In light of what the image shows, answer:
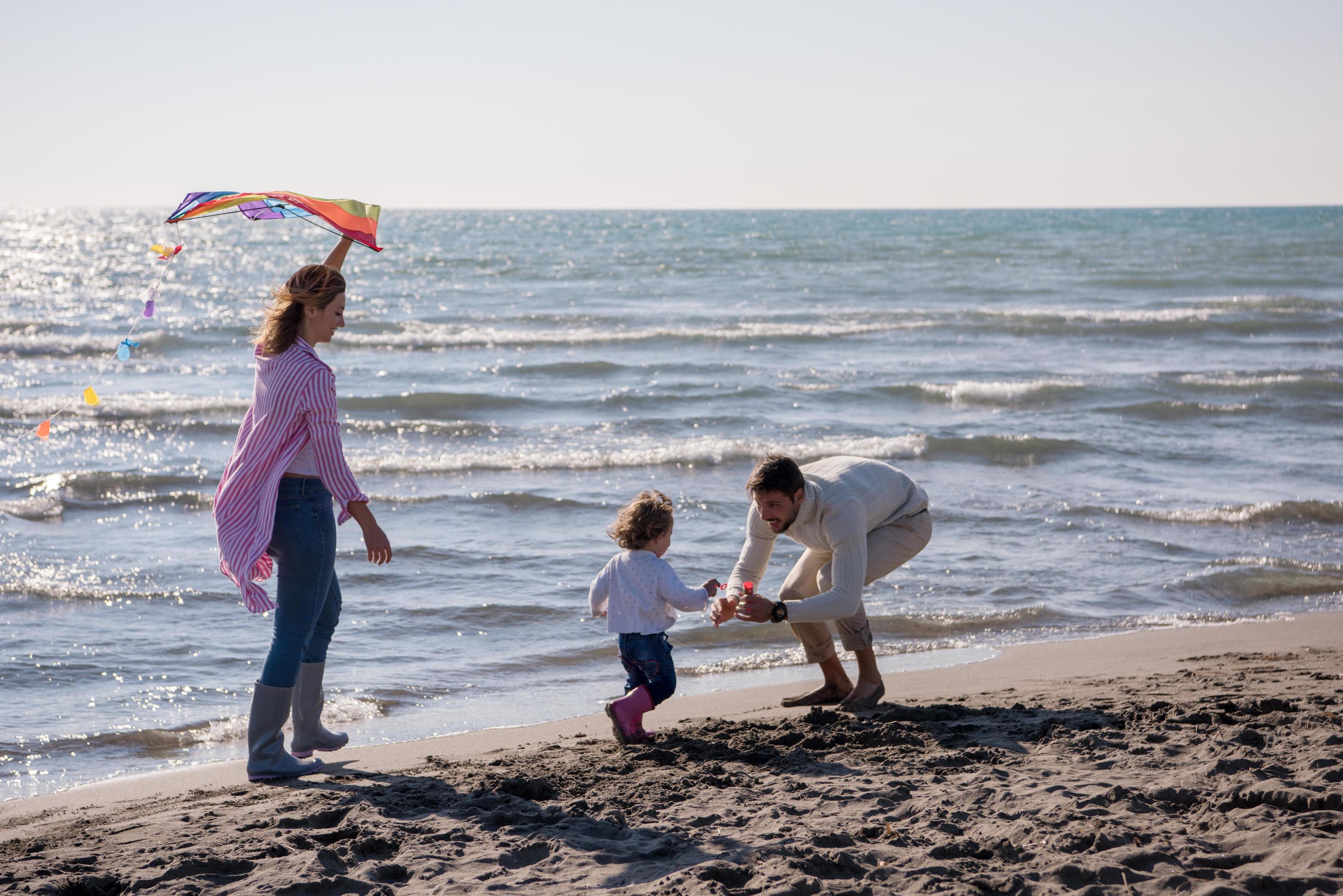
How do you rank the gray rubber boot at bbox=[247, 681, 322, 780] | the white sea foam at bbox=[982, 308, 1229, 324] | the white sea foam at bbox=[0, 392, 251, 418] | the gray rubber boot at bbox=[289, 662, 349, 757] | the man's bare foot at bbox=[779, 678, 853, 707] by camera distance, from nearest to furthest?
the gray rubber boot at bbox=[247, 681, 322, 780], the gray rubber boot at bbox=[289, 662, 349, 757], the man's bare foot at bbox=[779, 678, 853, 707], the white sea foam at bbox=[0, 392, 251, 418], the white sea foam at bbox=[982, 308, 1229, 324]

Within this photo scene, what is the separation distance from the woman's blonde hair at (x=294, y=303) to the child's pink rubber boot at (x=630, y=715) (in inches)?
74.9

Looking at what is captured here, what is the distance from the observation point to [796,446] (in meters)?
11.9

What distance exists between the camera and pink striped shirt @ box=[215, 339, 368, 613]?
391 cm

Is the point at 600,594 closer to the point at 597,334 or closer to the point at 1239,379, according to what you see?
the point at 1239,379

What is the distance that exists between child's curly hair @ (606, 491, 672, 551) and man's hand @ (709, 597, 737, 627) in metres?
0.37

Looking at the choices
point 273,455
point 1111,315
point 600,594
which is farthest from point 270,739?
point 1111,315

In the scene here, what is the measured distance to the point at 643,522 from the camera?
445cm

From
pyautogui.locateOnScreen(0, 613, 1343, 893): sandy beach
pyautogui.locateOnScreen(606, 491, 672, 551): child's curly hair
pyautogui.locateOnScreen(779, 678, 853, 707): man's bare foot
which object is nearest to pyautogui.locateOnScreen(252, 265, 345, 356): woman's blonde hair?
pyautogui.locateOnScreen(606, 491, 672, 551): child's curly hair

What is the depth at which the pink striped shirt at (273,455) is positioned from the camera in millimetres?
3914

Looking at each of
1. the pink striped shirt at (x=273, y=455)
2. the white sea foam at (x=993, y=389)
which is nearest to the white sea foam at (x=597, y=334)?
the white sea foam at (x=993, y=389)

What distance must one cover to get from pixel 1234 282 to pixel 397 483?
28.3m

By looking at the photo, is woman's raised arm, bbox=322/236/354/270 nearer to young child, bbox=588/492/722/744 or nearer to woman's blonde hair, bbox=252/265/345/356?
woman's blonde hair, bbox=252/265/345/356

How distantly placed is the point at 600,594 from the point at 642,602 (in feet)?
0.66

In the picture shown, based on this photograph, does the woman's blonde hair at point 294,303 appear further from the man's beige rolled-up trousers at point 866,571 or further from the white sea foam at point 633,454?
the white sea foam at point 633,454
